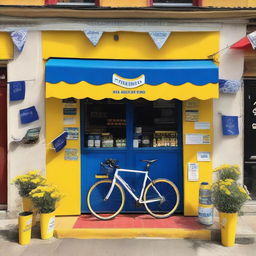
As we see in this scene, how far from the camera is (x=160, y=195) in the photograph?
20.0 ft

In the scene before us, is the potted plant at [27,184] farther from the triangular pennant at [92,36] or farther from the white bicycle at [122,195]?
the triangular pennant at [92,36]

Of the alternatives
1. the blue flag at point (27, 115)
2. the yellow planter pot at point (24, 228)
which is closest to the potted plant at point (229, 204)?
the yellow planter pot at point (24, 228)

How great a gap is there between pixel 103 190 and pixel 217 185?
2191 mm

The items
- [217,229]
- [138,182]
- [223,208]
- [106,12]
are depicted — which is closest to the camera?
Result: [223,208]

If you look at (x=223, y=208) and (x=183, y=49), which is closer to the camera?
(x=223, y=208)

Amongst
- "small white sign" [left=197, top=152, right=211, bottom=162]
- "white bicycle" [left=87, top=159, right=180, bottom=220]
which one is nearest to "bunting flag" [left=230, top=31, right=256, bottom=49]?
"small white sign" [left=197, top=152, right=211, bottom=162]

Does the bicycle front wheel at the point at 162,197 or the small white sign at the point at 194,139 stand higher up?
the small white sign at the point at 194,139

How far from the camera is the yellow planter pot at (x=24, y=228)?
5094mm

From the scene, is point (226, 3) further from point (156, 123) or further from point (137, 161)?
point (137, 161)

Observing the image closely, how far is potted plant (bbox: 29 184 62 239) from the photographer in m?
5.13

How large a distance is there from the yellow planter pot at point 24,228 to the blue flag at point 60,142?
Result: 4.51 feet

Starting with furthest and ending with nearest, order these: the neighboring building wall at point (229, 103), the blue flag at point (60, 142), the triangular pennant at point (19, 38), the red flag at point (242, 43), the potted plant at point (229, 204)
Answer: the neighboring building wall at point (229, 103) < the blue flag at point (60, 142) < the triangular pennant at point (19, 38) < the red flag at point (242, 43) < the potted plant at point (229, 204)

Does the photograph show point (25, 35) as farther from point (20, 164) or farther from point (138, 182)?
point (138, 182)

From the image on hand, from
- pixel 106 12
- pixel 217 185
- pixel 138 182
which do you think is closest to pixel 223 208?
pixel 217 185
